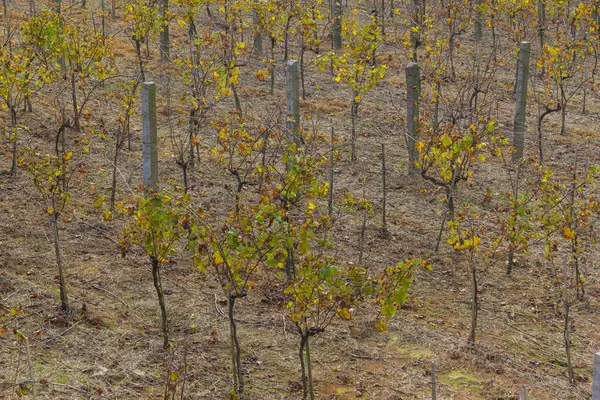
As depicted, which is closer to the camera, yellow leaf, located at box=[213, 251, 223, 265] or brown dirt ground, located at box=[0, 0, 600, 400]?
yellow leaf, located at box=[213, 251, 223, 265]

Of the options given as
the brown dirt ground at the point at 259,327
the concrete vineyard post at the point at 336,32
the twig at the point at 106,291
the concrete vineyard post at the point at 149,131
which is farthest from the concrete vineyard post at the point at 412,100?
the concrete vineyard post at the point at 336,32

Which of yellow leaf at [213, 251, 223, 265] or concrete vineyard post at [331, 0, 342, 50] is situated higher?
concrete vineyard post at [331, 0, 342, 50]

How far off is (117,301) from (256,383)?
168 centimetres

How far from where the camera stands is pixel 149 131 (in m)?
8.60

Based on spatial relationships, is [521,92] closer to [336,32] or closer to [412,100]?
[412,100]

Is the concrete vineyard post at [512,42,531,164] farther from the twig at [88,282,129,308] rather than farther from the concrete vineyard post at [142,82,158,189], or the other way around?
the twig at [88,282,129,308]

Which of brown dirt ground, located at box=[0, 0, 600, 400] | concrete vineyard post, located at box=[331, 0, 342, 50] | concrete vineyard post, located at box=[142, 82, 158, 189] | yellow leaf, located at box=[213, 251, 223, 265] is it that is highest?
concrete vineyard post, located at box=[331, 0, 342, 50]

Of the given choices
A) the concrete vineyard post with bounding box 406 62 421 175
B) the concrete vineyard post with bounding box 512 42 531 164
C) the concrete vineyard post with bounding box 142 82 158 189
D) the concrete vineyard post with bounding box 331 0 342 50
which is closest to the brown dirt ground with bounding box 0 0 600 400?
the concrete vineyard post with bounding box 142 82 158 189

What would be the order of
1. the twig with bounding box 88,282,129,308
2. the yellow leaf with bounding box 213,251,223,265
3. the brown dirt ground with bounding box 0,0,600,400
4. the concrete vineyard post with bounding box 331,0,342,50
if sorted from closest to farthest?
the yellow leaf with bounding box 213,251,223,265, the brown dirt ground with bounding box 0,0,600,400, the twig with bounding box 88,282,129,308, the concrete vineyard post with bounding box 331,0,342,50

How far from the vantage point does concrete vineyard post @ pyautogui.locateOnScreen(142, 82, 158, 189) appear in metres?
8.59

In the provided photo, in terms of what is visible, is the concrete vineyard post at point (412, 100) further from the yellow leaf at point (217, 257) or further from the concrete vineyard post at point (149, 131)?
the yellow leaf at point (217, 257)

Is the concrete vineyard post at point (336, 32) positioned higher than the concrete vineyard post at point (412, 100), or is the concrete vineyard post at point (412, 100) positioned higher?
the concrete vineyard post at point (336, 32)

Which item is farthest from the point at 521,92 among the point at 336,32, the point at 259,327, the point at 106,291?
the point at 336,32

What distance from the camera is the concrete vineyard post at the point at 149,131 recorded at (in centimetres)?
859
